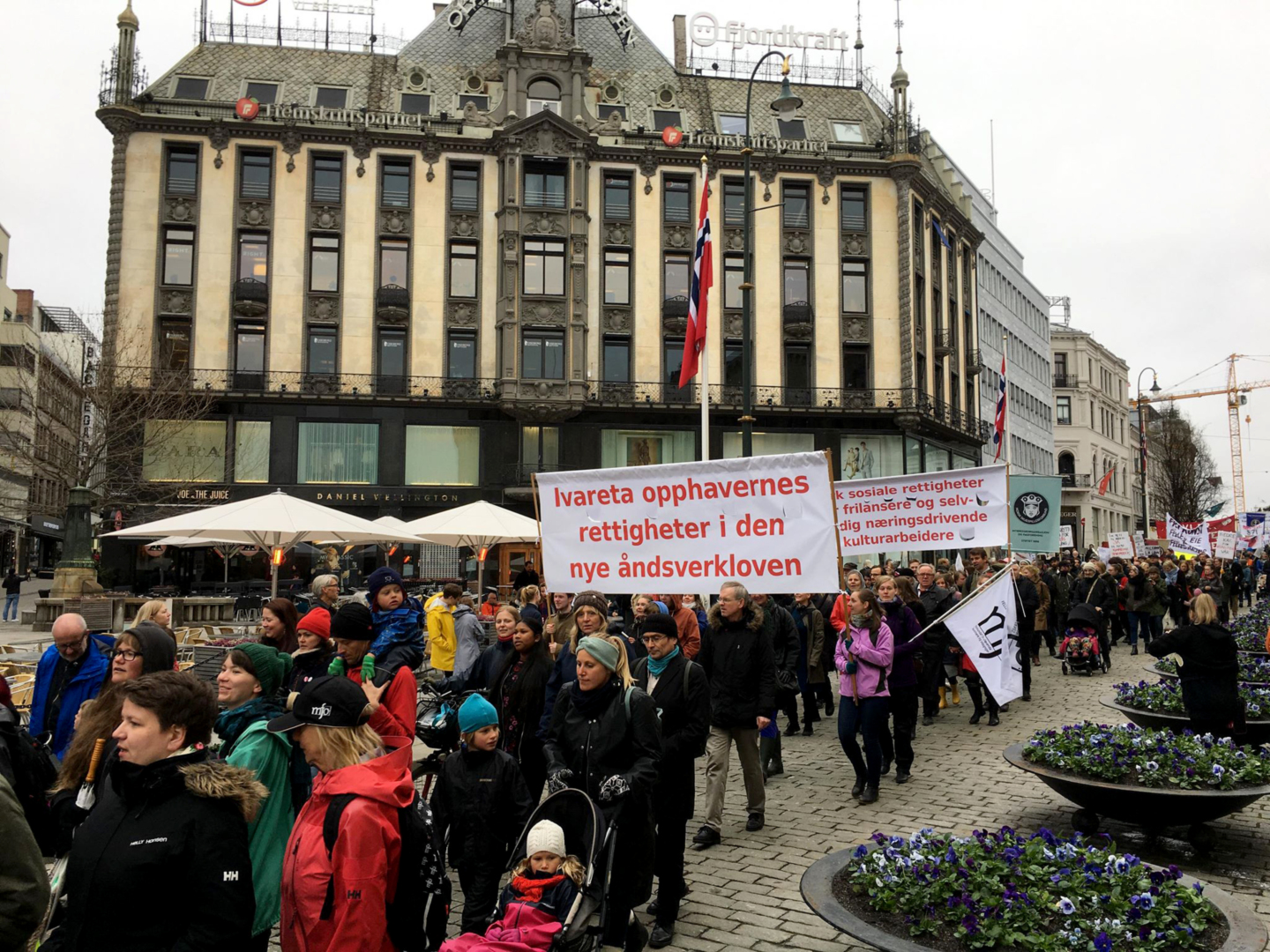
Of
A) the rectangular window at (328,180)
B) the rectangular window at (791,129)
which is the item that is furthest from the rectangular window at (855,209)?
the rectangular window at (328,180)

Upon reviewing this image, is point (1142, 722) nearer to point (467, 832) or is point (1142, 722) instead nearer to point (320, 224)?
point (467, 832)

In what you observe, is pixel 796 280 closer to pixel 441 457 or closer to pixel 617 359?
pixel 617 359

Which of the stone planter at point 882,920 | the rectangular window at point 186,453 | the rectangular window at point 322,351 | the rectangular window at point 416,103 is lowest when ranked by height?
the stone planter at point 882,920

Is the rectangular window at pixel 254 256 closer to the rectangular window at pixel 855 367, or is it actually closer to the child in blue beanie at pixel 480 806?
the rectangular window at pixel 855 367

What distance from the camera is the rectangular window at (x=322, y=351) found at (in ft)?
A: 126

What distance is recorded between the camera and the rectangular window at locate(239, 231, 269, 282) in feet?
125

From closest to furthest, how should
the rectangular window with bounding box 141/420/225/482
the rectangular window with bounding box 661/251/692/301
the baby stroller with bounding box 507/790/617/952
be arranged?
the baby stroller with bounding box 507/790/617/952 → the rectangular window with bounding box 141/420/225/482 → the rectangular window with bounding box 661/251/692/301

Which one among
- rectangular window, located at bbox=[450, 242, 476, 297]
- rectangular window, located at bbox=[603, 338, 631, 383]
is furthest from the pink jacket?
rectangular window, located at bbox=[450, 242, 476, 297]

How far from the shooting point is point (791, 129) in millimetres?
44219

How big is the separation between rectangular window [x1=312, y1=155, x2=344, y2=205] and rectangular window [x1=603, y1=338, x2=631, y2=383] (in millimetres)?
12174

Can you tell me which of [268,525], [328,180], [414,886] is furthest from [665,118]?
[414,886]

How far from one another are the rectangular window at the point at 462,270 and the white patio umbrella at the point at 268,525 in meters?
23.3

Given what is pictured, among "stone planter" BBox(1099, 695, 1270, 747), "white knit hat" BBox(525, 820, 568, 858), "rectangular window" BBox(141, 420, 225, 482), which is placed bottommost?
"stone planter" BBox(1099, 695, 1270, 747)

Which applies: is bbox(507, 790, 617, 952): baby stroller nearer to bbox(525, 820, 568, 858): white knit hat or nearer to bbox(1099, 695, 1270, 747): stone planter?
bbox(525, 820, 568, 858): white knit hat
